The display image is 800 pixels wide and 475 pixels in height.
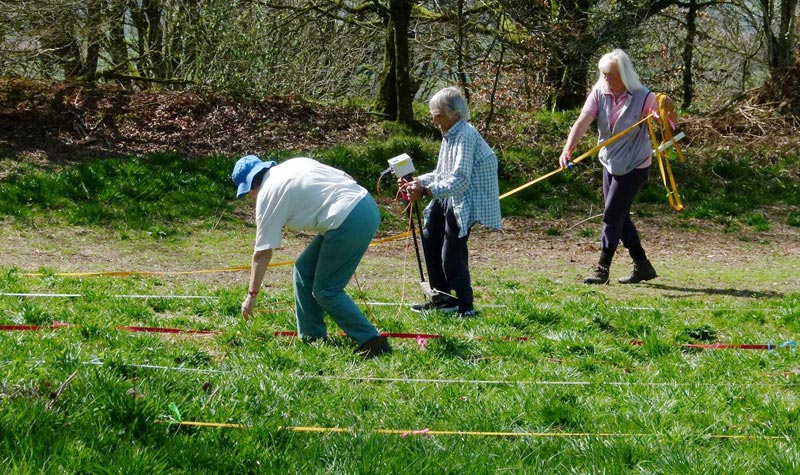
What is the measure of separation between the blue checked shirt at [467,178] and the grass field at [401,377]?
0.77 m

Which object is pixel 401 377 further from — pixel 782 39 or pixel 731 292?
pixel 782 39

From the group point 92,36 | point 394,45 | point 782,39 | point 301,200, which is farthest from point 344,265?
point 782,39

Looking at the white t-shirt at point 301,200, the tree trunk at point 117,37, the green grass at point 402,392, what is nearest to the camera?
the green grass at point 402,392

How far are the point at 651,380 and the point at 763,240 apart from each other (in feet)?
24.5

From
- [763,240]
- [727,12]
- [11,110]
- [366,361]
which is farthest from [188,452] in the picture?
[727,12]

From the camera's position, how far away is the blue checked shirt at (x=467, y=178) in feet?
19.3

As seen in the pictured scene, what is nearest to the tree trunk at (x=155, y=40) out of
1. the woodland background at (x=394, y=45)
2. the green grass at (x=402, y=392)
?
the woodland background at (x=394, y=45)

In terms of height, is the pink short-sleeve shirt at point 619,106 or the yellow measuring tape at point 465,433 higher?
the pink short-sleeve shirt at point 619,106

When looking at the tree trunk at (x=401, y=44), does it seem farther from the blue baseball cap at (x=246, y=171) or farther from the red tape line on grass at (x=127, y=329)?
the blue baseball cap at (x=246, y=171)

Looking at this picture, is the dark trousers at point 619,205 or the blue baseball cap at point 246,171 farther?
the dark trousers at point 619,205

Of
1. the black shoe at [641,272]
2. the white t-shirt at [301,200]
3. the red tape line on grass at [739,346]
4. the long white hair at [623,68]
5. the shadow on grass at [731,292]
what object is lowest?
the shadow on grass at [731,292]

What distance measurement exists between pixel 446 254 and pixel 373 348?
1.29 m

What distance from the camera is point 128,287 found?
280 inches

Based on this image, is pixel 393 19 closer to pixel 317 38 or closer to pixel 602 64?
pixel 317 38
